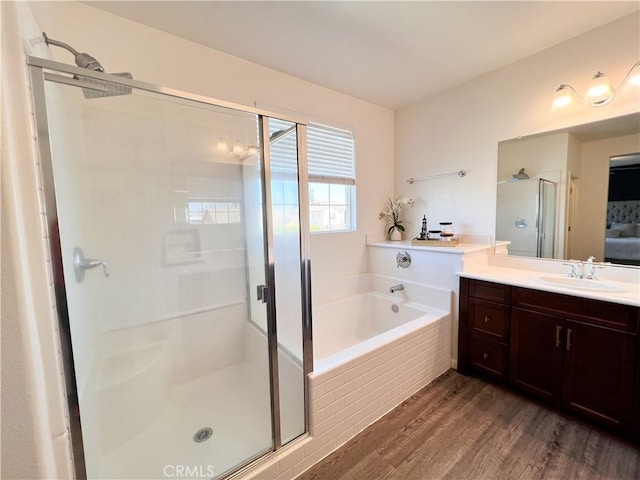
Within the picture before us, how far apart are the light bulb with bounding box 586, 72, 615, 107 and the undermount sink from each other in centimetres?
123

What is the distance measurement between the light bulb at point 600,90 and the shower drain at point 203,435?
10.8 ft

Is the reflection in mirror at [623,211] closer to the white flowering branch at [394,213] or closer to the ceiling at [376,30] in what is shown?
the ceiling at [376,30]

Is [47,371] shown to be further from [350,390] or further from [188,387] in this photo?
[350,390]

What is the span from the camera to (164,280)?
1895 mm

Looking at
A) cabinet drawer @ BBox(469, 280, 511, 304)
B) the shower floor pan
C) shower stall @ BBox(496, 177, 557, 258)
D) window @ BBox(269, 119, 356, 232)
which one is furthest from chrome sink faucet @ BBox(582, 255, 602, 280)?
the shower floor pan

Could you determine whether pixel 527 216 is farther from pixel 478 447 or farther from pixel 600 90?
pixel 478 447

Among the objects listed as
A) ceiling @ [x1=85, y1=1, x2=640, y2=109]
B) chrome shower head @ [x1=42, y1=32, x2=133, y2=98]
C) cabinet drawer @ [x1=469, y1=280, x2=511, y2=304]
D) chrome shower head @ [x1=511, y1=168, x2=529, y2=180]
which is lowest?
cabinet drawer @ [x1=469, y1=280, x2=511, y2=304]

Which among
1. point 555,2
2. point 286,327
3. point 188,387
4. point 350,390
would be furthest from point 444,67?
point 188,387

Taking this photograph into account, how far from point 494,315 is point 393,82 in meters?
2.23

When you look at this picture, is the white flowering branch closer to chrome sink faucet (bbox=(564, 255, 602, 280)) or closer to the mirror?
the mirror

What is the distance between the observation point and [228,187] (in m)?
1.93

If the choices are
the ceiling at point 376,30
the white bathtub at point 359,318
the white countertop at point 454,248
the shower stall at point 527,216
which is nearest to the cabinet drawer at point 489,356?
the white bathtub at point 359,318

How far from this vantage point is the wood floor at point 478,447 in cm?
139

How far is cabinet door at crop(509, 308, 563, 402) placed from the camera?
1.73 m
